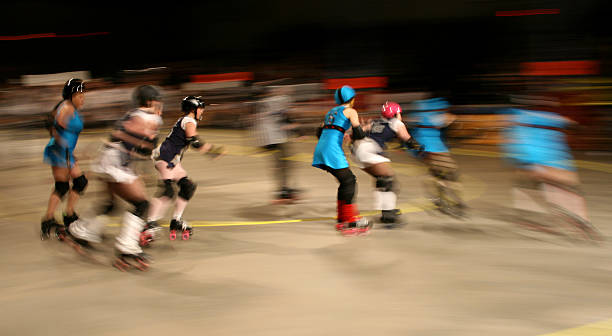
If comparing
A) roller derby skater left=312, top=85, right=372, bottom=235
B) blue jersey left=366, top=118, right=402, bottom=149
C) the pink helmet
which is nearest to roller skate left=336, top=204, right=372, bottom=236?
roller derby skater left=312, top=85, right=372, bottom=235

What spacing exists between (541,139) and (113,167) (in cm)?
422

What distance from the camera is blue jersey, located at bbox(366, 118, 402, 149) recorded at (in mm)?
6684

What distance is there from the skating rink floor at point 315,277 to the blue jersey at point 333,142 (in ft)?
2.55

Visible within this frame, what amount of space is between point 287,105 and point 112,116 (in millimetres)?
10789

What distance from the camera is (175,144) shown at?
596cm

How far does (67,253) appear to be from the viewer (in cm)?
581

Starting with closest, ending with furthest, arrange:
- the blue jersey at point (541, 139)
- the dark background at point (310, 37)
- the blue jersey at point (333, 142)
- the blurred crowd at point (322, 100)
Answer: the blue jersey at point (541, 139), the blue jersey at point (333, 142), the blurred crowd at point (322, 100), the dark background at point (310, 37)

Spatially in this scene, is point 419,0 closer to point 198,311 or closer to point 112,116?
point 112,116

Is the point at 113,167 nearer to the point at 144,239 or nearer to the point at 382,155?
the point at 144,239

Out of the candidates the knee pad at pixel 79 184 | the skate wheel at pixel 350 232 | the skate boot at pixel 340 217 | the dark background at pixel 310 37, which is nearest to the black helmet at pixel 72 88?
the knee pad at pixel 79 184

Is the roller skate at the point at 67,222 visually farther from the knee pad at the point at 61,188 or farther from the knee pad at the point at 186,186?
the knee pad at the point at 186,186

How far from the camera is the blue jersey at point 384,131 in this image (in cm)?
668

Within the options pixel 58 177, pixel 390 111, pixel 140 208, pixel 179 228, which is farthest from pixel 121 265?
pixel 390 111

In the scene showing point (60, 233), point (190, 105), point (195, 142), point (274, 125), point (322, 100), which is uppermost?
point (322, 100)
